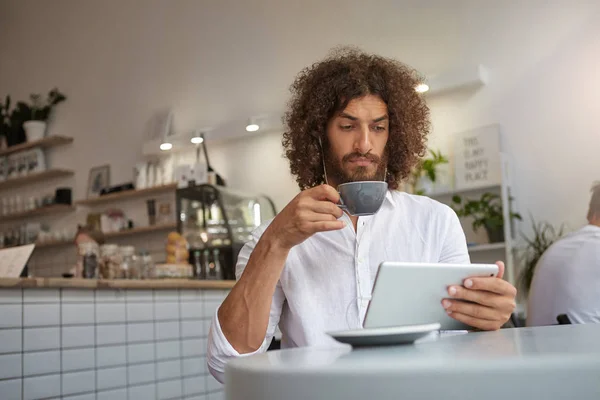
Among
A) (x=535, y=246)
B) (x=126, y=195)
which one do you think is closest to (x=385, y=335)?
(x=535, y=246)

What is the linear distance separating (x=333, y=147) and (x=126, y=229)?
431 centimetres

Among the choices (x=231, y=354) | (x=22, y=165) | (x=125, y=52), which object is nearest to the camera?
(x=231, y=354)

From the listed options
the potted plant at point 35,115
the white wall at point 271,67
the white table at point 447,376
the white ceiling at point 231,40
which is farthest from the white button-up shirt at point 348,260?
the potted plant at point 35,115

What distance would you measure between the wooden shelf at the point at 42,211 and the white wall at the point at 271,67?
17 centimetres

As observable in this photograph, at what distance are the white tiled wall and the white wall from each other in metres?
2.18

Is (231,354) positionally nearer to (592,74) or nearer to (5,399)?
(5,399)

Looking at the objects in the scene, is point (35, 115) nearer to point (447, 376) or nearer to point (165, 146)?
point (165, 146)

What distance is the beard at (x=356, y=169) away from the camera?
5.13ft

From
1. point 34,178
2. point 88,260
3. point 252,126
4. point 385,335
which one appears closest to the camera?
point 385,335

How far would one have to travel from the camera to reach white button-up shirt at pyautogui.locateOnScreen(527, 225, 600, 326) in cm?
248

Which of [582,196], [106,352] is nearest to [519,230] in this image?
[582,196]

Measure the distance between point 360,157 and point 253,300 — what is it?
1.53 ft

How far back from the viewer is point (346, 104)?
1.66 m

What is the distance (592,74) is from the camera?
3.96 meters
